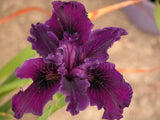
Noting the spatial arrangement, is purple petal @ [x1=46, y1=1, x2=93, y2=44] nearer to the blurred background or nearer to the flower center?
the flower center

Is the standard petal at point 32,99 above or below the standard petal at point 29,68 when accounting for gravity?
below

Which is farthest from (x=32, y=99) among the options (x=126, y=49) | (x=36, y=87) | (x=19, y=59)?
(x=126, y=49)

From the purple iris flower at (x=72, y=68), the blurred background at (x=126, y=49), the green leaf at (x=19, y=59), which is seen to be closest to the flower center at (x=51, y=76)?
the purple iris flower at (x=72, y=68)

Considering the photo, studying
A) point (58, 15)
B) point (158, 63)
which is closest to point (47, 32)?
point (58, 15)

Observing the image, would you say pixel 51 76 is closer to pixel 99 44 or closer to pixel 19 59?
pixel 99 44

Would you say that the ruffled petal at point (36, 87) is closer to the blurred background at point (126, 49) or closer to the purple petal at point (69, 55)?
the purple petal at point (69, 55)

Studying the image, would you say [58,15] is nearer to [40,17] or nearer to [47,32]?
[47,32]
